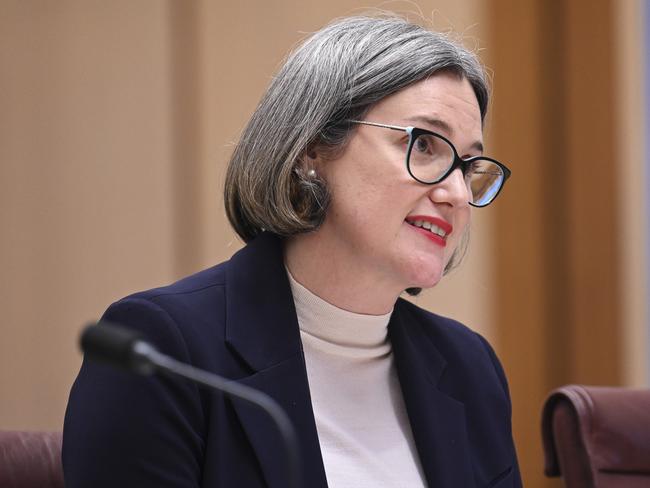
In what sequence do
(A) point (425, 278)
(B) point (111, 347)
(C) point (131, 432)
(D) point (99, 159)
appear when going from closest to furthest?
1. (B) point (111, 347)
2. (C) point (131, 432)
3. (A) point (425, 278)
4. (D) point (99, 159)

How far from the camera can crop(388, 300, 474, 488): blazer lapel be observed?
1.66 m

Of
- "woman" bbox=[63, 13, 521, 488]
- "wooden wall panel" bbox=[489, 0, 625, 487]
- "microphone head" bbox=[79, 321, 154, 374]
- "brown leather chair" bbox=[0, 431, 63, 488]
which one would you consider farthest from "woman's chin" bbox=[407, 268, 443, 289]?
"wooden wall panel" bbox=[489, 0, 625, 487]

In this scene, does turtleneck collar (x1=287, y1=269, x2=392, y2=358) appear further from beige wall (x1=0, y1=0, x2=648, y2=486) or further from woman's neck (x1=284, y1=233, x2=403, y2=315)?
beige wall (x1=0, y1=0, x2=648, y2=486)

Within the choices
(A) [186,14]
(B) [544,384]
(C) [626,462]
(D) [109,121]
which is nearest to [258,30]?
(A) [186,14]

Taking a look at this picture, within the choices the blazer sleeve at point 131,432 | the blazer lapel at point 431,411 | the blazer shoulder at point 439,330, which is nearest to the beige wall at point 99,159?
the blazer shoulder at point 439,330

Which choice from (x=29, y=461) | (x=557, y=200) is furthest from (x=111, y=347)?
(x=557, y=200)

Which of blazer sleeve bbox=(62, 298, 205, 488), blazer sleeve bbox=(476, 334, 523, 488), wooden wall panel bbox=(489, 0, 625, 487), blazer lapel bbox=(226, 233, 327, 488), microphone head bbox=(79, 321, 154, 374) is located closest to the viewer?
microphone head bbox=(79, 321, 154, 374)

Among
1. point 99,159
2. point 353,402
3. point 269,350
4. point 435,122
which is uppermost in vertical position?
point 435,122

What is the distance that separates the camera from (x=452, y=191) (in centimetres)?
161

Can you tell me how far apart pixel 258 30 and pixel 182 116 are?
0.40 metres

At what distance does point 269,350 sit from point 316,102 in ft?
1.37

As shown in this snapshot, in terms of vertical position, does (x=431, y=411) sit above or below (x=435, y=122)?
below

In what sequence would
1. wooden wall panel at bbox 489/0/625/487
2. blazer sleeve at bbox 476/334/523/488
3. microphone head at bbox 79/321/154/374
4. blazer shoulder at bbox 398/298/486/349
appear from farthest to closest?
wooden wall panel at bbox 489/0/625/487, blazer shoulder at bbox 398/298/486/349, blazer sleeve at bbox 476/334/523/488, microphone head at bbox 79/321/154/374

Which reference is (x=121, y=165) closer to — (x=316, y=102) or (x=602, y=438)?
(x=316, y=102)
